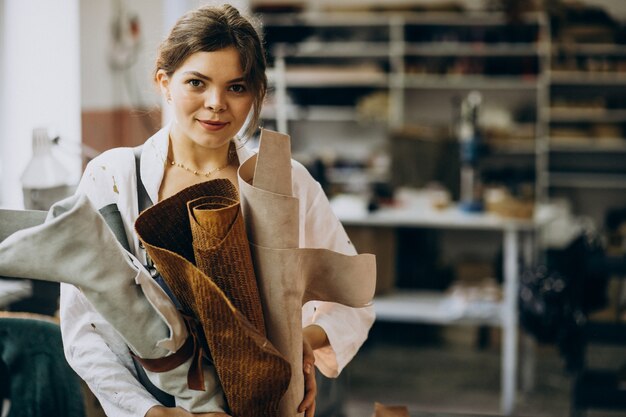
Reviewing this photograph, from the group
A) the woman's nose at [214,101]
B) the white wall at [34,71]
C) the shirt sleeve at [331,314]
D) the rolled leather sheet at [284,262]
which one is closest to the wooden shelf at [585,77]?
the white wall at [34,71]

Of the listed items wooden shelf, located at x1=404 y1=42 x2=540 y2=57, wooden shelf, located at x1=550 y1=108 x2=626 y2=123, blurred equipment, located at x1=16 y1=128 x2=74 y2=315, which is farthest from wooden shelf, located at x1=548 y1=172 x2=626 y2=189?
blurred equipment, located at x1=16 y1=128 x2=74 y2=315

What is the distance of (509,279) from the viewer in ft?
13.8

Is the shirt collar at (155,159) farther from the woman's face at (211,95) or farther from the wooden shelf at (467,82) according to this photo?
the wooden shelf at (467,82)

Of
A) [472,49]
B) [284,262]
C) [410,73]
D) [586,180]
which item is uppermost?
[472,49]

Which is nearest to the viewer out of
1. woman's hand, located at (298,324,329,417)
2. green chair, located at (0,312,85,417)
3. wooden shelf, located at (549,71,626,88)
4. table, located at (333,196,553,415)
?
woman's hand, located at (298,324,329,417)

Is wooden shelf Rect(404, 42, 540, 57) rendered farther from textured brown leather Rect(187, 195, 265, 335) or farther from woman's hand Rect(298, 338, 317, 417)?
textured brown leather Rect(187, 195, 265, 335)

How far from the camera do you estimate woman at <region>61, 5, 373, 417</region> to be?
43.5 inches

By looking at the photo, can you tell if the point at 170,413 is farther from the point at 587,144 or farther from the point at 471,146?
the point at 587,144

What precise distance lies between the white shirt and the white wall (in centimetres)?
329

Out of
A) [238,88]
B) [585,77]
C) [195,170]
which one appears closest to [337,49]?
[585,77]

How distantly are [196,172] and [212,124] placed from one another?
0.17 m

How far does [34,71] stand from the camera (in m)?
4.45

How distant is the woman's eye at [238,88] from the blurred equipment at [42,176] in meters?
1.52

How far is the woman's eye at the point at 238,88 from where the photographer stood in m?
1.20
